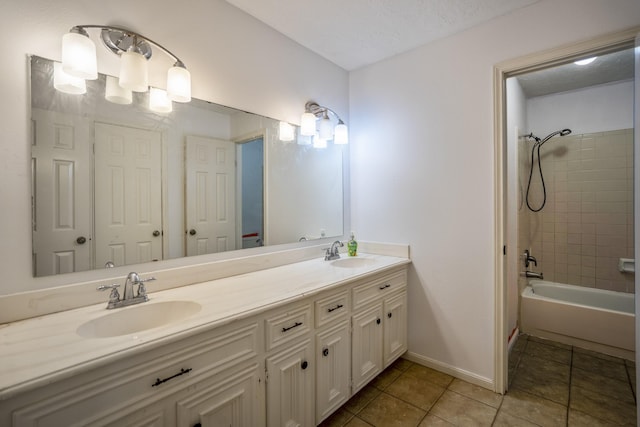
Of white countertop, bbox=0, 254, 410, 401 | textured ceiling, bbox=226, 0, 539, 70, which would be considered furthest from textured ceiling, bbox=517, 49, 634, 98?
white countertop, bbox=0, 254, 410, 401

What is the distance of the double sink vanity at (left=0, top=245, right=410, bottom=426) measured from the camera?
2.61ft

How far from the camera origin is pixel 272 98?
1.97m

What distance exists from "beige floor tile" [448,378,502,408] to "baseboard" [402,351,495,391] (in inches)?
1.1

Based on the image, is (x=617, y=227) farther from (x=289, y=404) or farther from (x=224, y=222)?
(x=224, y=222)

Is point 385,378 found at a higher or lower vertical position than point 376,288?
lower

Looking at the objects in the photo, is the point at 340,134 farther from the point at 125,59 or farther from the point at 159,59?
the point at 125,59

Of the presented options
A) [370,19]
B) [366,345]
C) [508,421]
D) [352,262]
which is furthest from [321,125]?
[508,421]

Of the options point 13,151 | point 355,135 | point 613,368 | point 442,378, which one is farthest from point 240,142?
point 613,368

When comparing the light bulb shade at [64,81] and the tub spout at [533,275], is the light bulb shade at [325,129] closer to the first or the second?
the light bulb shade at [64,81]

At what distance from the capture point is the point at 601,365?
2164mm

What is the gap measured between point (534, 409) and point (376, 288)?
1157mm

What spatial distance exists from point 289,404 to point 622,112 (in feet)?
12.7

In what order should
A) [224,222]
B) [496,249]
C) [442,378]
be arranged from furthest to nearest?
[442,378] < [496,249] < [224,222]

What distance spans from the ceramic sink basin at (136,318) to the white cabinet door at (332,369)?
685 millimetres
